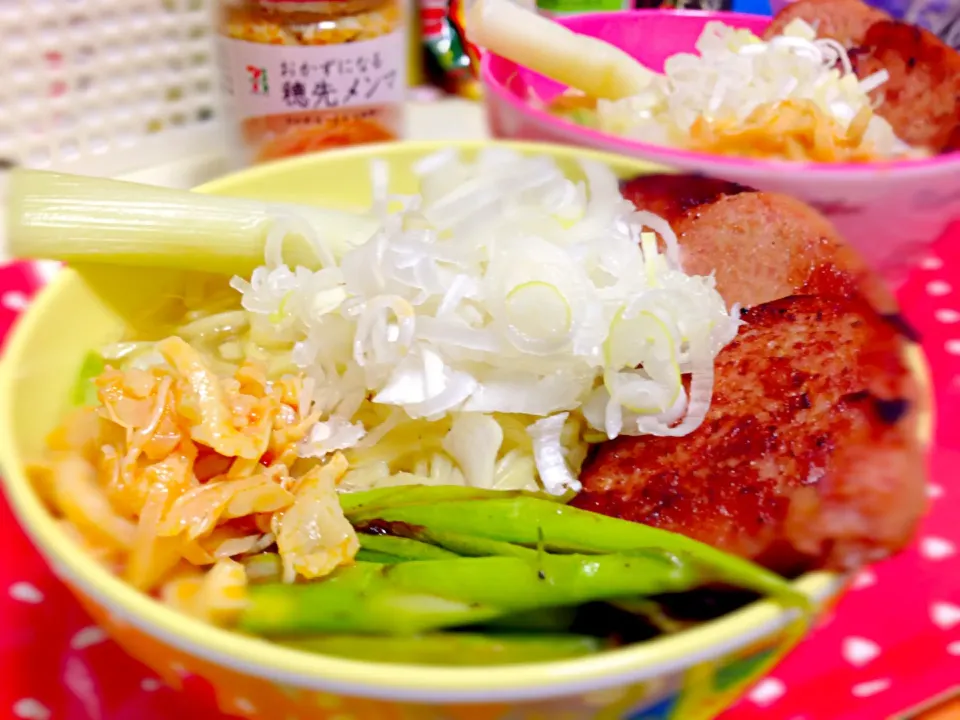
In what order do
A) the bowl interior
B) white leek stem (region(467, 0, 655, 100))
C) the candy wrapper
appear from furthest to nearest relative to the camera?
the candy wrapper, white leek stem (region(467, 0, 655, 100)), the bowl interior

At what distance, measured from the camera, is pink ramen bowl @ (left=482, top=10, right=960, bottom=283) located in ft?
2.13

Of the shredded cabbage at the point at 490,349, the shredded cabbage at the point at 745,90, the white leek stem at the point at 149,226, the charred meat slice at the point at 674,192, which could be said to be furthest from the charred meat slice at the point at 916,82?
the white leek stem at the point at 149,226

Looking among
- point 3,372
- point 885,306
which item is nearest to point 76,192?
point 3,372

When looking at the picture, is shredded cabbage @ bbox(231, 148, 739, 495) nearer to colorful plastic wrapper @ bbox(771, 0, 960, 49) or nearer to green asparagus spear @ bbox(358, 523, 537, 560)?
green asparagus spear @ bbox(358, 523, 537, 560)

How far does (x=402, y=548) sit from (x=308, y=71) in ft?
2.04

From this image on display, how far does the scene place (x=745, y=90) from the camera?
0.79m

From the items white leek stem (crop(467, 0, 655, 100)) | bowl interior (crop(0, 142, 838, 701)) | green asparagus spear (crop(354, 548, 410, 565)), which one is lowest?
green asparagus spear (crop(354, 548, 410, 565))

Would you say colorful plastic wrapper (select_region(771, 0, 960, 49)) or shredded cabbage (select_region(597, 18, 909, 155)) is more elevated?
colorful plastic wrapper (select_region(771, 0, 960, 49))

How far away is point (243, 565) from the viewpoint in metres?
0.42

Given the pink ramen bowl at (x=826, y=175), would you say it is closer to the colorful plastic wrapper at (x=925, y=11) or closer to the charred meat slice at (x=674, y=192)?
the charred meat slice at (x=674, y=192)

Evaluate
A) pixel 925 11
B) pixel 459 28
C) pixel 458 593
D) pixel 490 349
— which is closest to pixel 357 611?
pixel 458 593

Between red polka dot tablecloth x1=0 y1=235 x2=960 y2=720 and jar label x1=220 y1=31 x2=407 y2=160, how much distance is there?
1.62 feet

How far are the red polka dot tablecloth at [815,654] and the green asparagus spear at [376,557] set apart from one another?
0.52ft

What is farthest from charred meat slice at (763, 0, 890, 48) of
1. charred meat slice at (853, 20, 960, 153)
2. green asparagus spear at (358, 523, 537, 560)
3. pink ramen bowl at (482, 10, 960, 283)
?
green asparagus spear at (358, 523, 537, 560)
